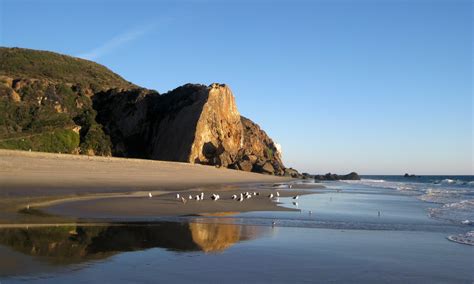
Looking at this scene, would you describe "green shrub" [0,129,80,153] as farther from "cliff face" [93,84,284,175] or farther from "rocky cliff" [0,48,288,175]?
"cliff face" [93,84,284,175]

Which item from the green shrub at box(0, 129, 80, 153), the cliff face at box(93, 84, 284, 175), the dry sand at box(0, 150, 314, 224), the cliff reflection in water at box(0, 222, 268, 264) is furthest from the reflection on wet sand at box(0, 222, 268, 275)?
the cliff face at box(93, 84, 284, 175)

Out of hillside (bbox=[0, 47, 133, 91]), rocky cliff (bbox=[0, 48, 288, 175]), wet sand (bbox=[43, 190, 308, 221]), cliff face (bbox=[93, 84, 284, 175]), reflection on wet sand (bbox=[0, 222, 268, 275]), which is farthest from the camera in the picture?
hillside (bbox=[0, 47, 133, 91])

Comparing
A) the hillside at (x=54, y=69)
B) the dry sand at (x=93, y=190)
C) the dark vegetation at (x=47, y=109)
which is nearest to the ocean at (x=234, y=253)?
Answer: the dry sand at (x=93, y=190)

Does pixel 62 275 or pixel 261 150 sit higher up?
pixel 261 150

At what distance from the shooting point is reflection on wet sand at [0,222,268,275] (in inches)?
306

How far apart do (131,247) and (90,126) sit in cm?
4724

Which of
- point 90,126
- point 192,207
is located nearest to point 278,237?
point 192,207

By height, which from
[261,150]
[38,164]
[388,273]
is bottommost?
[388,273]

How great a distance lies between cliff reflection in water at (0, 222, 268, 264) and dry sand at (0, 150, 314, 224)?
1806 mm

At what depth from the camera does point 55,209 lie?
14.3m

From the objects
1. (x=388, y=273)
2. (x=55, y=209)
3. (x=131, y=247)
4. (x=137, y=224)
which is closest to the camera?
(x=388, y=273)

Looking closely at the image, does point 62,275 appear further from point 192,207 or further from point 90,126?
point 90,126

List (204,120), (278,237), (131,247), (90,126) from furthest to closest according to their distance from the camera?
1. (204,120)
2. (90,126)
3. (278,237)
4. (131,247)

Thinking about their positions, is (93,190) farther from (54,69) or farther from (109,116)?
(54,69)
